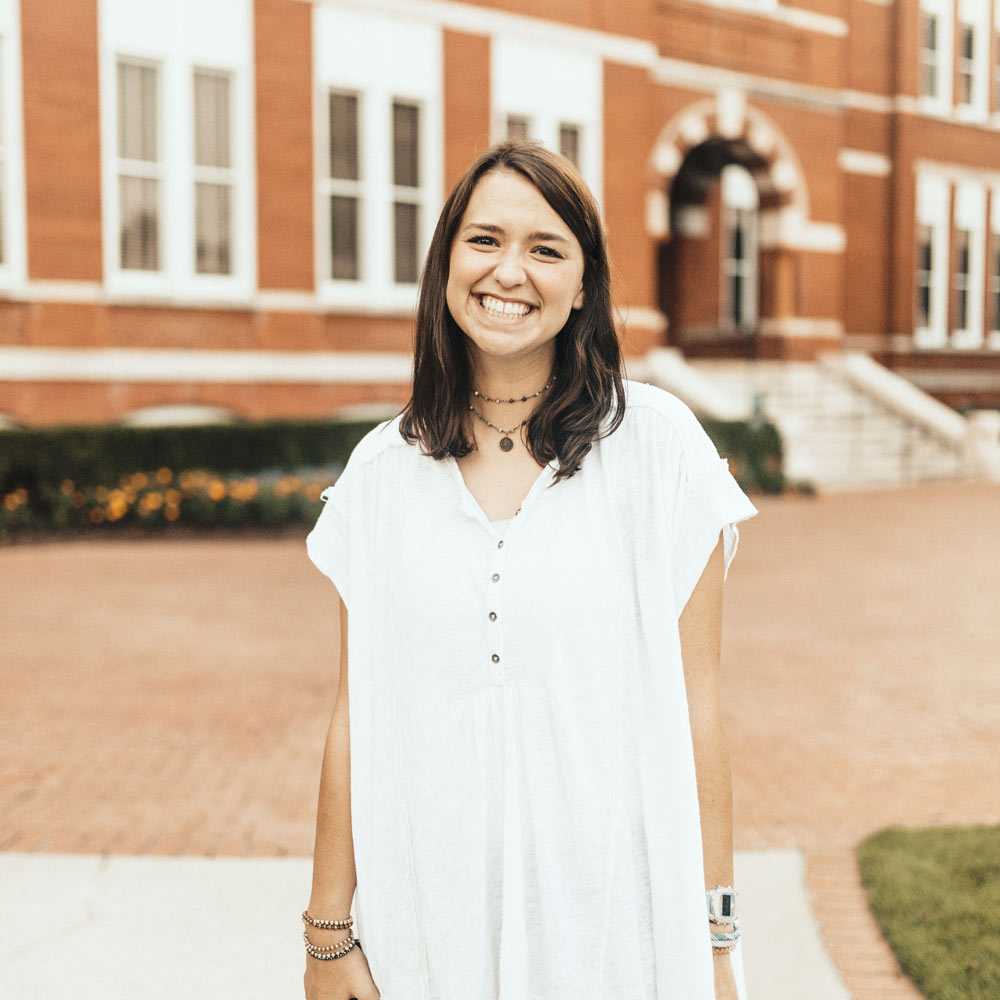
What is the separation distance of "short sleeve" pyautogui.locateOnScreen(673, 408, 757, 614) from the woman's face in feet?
0.90

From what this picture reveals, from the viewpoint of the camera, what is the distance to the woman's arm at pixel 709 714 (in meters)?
1.74

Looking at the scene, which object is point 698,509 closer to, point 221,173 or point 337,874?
point 337,874

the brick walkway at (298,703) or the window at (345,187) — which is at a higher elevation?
the window at (345,187)

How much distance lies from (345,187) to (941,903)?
13.4m

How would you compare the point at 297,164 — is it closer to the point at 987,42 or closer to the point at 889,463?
the point at 889,463

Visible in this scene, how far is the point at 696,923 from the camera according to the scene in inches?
66.2

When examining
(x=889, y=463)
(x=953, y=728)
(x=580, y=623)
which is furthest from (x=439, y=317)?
(x=889, y=463)

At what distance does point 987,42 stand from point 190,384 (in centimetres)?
1887

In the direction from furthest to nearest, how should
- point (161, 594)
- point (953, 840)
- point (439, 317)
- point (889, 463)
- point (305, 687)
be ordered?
point (889, 463), point (161, 594), point (305, 687), point (953, 840), point (439, 317)

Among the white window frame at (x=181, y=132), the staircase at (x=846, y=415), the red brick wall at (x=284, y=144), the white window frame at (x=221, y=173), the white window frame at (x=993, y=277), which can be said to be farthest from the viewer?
the white window frame at (x=993, y=277)

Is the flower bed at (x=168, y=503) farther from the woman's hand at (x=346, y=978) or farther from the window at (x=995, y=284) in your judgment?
the window at (x=995, y=284)

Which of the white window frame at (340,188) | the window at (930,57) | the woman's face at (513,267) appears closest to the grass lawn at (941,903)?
the woman's face at (513,267)

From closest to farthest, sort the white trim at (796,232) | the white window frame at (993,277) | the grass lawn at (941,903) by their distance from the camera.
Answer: the grass lawn at (941,903)
the white trim at (796,232)
the white window frame at (993,277)

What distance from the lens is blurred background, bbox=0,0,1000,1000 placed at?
4.86 metres
